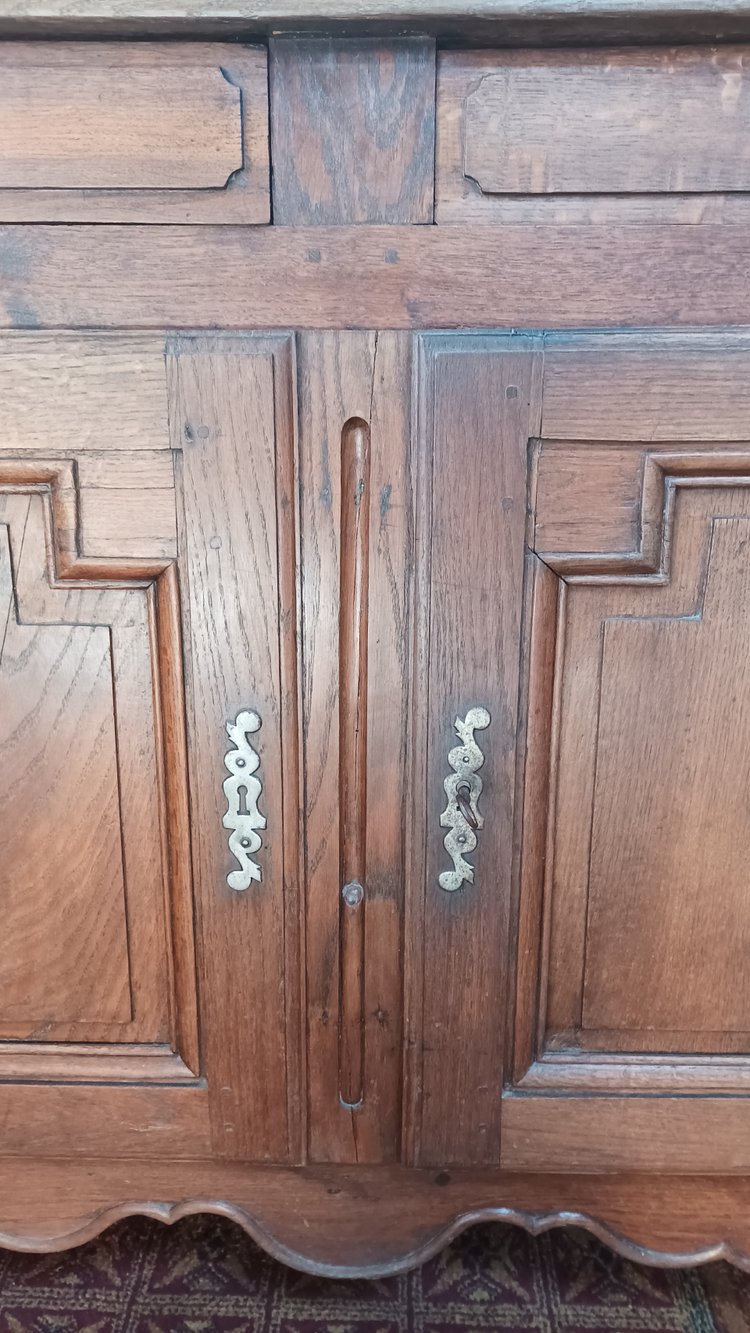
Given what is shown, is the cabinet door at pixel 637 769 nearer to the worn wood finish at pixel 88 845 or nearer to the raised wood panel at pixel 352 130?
the raised wood panel at pixel 352 130

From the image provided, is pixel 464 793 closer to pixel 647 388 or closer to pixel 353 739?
pixel 353 739

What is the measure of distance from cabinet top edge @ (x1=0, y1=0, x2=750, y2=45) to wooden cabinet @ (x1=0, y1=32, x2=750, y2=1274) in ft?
0.05

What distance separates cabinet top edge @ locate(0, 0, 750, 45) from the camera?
20.3 inches

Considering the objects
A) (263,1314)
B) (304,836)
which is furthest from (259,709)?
(263,1314)

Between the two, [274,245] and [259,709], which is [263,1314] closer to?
[259,709]

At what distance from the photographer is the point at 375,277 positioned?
0.58 metres

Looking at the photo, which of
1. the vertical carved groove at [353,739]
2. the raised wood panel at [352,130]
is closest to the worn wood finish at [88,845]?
the vertical carved groove at [353,739]

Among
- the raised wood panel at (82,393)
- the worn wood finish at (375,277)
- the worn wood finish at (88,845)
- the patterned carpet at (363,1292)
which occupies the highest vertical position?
the worn wood finish at (375,277)

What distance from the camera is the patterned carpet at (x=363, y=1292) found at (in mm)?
762

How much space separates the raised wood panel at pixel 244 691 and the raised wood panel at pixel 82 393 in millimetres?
15

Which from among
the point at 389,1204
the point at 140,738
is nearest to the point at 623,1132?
the point at 389,1204

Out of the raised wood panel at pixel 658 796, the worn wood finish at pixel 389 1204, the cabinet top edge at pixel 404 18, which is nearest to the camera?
the cabinet top edge at pixel 404 18

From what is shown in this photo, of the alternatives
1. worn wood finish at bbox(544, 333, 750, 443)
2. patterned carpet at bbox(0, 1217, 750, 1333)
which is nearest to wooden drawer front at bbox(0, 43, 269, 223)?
worn wood finish at bbox(544, 333, 750, 443)

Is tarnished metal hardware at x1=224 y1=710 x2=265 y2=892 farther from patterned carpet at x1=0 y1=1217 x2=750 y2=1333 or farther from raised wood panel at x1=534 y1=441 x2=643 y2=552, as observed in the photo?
patterned carpet at x1=0 y1=1217 x2=750 y2=1333
